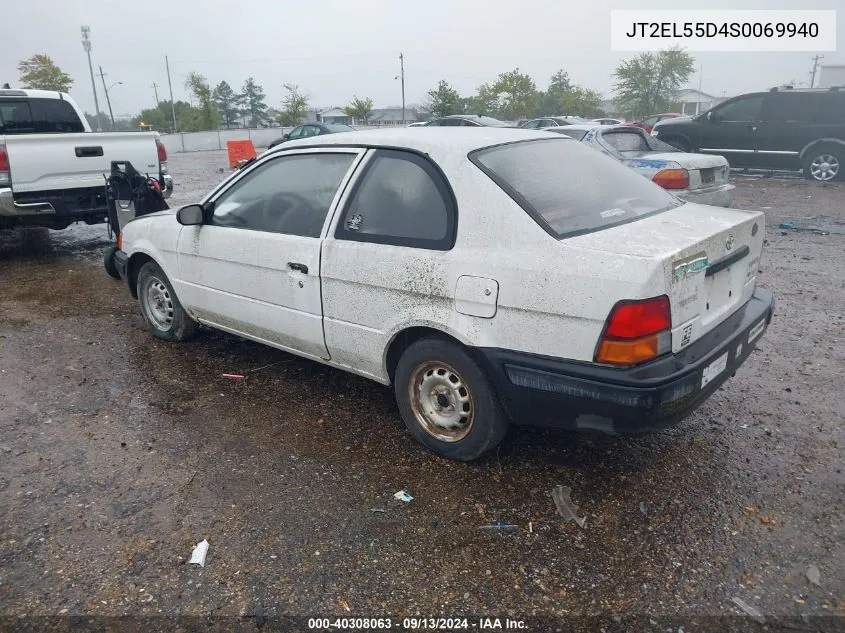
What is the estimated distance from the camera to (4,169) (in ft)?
21.9

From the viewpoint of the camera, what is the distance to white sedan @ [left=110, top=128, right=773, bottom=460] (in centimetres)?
260

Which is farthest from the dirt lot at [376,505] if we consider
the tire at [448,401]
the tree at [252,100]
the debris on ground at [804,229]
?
the tree at [252,100]

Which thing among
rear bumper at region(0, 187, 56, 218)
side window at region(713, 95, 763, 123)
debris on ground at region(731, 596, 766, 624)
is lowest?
debris on ground at region(731, 596, 766, 624)

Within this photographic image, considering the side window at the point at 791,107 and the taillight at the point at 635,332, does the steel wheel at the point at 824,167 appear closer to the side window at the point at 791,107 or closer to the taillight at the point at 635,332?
the side window at the point at 791,107

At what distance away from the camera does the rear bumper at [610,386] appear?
2.57 meters

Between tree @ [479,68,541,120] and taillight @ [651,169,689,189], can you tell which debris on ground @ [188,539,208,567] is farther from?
tree @ [479,68,541,120]

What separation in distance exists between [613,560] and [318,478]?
1456 mm

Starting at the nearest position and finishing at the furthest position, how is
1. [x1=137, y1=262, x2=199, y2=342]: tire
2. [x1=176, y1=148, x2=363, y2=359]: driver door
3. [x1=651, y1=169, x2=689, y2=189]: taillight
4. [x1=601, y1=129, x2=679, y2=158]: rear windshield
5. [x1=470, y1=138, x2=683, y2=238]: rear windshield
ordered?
[x1=470, y1=138, x2=683, y2=238]: rear windshield
[x1=176, y1=148, x2=363, y2=359]: driver door
[x1=137, y1=262, x2=199, y2=342]: tire
[x1=651, y1=169, x2=689, y2=189]: taillight
[x1=601, y1=129, x2=679, y2=158]: rear windshield

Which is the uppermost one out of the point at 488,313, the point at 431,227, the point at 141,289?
the point at 431,227

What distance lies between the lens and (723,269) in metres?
2.95

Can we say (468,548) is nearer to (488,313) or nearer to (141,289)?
(488,313)

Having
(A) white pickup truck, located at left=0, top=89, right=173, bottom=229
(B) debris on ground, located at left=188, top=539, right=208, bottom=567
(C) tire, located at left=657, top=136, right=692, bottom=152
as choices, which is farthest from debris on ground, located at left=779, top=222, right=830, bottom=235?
(B) debris on ground, located at left=188, top=539, right=208, bottom=567

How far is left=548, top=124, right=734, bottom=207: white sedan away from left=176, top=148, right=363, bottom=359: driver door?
13.3 ft

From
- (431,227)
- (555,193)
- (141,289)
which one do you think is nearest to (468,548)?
(431,227)
